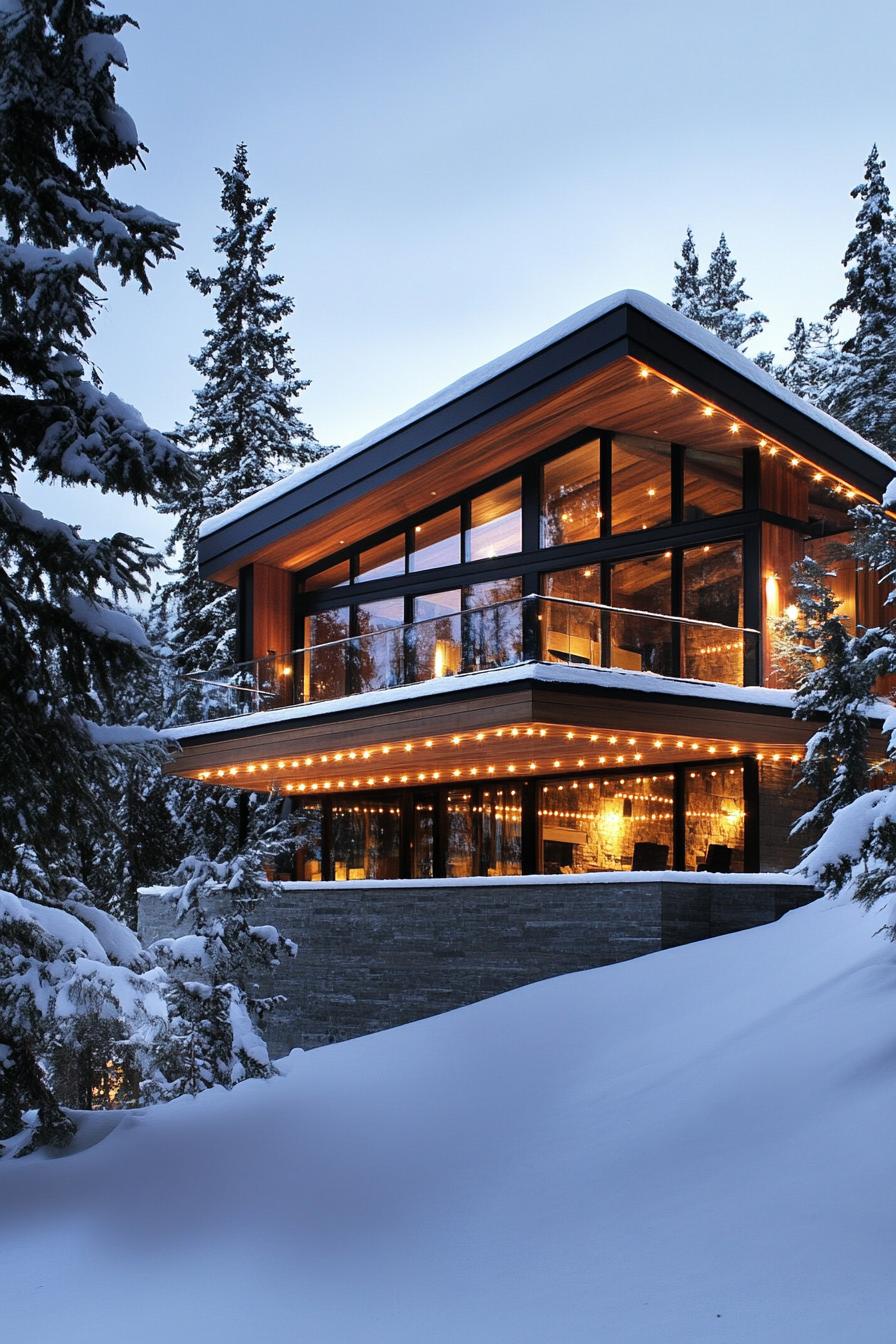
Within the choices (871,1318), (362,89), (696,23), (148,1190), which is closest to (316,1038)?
(148,1190)

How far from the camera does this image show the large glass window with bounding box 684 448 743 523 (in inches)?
671

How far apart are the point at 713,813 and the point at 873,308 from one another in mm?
14807

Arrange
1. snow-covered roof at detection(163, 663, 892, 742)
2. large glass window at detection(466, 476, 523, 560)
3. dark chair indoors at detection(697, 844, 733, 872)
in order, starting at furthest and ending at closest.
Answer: large glass window at detection(466, 476, 523, 560), dark chair indoors at detection(697, 844, 733, 872), snow-covered roof at detection(163, 663, 892, 742)

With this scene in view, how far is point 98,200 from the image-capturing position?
698 cm

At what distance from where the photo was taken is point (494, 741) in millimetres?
15234

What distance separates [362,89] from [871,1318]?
271 feet

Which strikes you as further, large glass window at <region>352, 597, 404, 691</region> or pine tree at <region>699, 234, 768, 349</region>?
pine tree at <region>699, 234, 768, 349</region>

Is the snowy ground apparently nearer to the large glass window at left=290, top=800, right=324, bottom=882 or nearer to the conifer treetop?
the large glass window at left=290, top=800, right=324, bottom=882

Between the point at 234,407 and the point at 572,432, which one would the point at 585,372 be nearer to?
the point at 572,432

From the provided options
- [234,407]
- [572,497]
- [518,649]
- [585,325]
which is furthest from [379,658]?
[234,407]

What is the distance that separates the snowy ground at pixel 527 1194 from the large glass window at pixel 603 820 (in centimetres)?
723

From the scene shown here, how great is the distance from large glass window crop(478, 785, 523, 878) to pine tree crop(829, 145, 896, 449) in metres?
12.7

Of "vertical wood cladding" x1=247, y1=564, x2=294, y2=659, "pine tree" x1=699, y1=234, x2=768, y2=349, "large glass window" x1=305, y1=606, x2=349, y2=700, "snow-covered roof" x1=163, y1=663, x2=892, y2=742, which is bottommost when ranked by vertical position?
"snow-covered roof" x1=163, y1=663, x2=892, y2=742

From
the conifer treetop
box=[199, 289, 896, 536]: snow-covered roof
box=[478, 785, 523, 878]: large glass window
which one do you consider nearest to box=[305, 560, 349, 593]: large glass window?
box=[199, 289, 896, 536]: snow-covered roof
